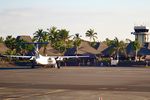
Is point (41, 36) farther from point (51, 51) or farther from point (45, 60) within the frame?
point (45, 60)

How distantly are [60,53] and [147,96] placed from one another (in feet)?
413

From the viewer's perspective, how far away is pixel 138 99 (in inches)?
1182

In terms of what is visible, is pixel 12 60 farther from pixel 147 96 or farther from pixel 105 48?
pixel 147 96

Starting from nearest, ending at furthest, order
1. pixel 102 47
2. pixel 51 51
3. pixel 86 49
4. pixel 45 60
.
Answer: pixel 45 60, pixel 86 49, pixel 51 51, pixel 102 47

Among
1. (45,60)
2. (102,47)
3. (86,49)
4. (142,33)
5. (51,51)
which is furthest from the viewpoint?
(142,33)

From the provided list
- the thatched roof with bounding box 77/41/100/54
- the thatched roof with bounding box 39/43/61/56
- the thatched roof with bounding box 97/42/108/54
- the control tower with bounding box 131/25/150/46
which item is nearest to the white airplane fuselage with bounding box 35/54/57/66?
the thatched roof with bounding box 77/41/100/54

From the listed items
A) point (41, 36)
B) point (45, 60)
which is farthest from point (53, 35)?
point (45, 60)

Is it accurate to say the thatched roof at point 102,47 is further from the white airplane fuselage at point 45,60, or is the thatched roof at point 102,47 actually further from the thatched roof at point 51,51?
the white airplane fuselage at point 45,60

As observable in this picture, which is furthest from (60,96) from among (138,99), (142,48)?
(142,48)

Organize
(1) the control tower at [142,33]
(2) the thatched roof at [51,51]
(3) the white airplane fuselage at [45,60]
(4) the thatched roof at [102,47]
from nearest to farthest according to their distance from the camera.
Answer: (3) the white airplane fuselage at [45,60] < (2) the thatched roof at [51,51] < (4) the thatched roof at [102,47] < (1) the control tower at [142,33]

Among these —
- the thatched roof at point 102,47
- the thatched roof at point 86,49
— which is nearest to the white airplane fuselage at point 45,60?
the thatched roof at point 86,49

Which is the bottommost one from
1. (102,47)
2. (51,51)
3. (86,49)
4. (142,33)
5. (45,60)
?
(45,60)

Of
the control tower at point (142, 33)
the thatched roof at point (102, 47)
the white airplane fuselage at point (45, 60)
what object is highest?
the control tower at point (142, 33)

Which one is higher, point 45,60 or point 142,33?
point 142,33
